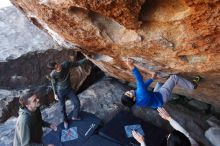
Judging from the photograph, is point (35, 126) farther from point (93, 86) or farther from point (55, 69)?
point (93, 86)

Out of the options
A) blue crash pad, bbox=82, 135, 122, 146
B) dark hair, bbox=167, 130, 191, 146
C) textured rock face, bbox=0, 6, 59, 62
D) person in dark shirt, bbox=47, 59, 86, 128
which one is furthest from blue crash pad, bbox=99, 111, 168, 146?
textured rock face, bbox=0, 6, 59, 62

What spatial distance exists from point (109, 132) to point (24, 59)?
3.45 metres

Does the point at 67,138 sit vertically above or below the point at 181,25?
below

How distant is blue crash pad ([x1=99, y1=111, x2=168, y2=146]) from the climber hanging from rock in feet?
4.59

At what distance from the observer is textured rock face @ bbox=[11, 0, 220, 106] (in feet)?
12.5

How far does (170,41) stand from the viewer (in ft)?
14.7

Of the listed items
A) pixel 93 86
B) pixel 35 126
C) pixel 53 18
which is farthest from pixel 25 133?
pixel 93 86

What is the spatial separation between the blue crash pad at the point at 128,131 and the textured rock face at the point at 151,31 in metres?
1.50

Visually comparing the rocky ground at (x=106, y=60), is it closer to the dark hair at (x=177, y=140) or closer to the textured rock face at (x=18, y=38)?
the textured rock face at (x=18, y=38)

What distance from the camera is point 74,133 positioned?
22.2 ft

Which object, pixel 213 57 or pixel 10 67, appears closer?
pixel 213 57

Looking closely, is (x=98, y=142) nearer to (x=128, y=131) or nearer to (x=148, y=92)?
(x=128, y=131)

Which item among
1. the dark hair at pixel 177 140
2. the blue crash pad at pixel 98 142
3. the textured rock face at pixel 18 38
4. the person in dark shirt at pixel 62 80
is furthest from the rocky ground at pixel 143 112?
the dark hair at pixel 177 140

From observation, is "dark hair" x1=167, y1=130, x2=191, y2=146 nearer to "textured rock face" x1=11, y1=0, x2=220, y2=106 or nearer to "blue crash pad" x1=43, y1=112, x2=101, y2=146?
"textured rock face" x1=11, y1=0, x2=220, y2=106
